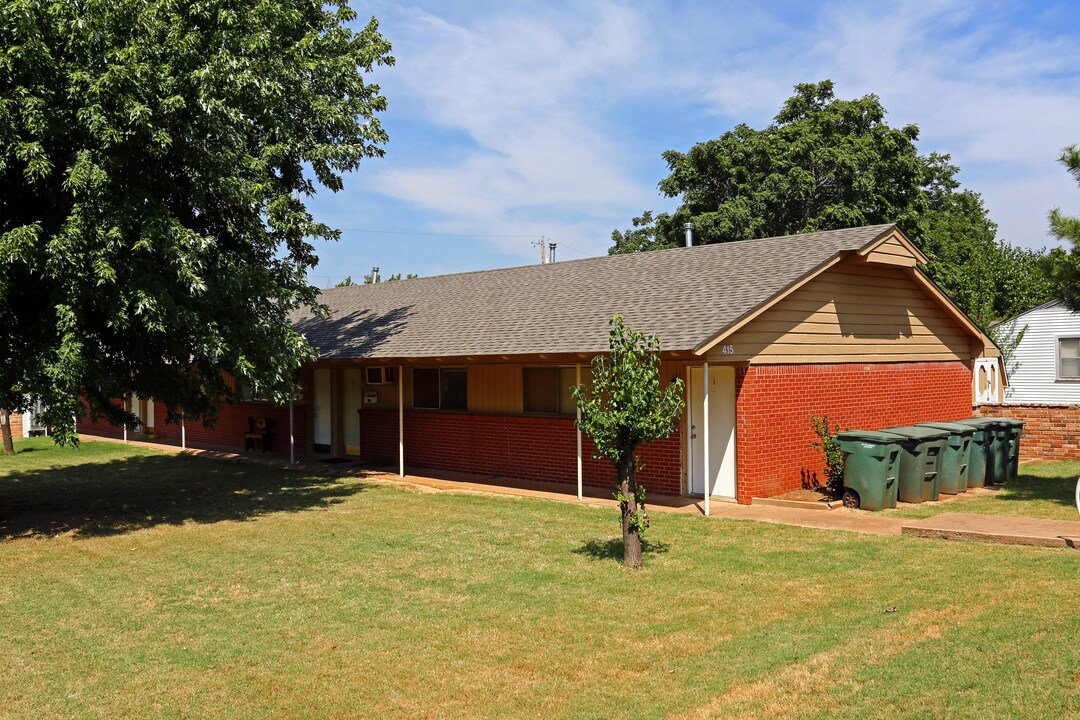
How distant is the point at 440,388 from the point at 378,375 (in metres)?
2.26

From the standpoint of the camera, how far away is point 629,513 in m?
9.13

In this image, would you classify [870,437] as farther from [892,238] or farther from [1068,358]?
[1068,358]

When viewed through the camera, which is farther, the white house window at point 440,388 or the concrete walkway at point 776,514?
the white house window at point 440,388

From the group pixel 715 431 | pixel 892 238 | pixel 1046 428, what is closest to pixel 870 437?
pixel 715 431

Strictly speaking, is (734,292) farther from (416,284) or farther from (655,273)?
(416,284)

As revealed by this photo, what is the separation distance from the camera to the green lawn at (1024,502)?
39.8ft

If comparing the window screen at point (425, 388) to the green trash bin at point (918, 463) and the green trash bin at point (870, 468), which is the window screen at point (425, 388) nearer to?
the green trash bin at point (870, 468)

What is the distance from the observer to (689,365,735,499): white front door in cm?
1362

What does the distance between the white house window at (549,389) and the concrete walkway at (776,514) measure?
1.36 m

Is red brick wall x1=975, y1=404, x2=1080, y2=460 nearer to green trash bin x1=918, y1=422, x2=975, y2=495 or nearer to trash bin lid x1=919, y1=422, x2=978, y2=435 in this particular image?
trash bin lid x1=919, y1=422, x2=978, y2=435

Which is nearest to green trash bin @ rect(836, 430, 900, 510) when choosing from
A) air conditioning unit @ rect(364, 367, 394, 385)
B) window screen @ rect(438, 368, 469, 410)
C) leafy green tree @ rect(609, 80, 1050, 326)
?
window screen @ rect(438, 368, 469, 410)

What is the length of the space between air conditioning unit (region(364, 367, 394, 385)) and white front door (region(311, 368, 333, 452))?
5.39 ft

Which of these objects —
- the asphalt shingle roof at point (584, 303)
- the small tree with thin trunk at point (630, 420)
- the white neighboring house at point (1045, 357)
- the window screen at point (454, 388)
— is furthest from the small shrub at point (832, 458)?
the white neighboring house at point (1045, 357)

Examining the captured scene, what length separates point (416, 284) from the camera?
23.8 m
